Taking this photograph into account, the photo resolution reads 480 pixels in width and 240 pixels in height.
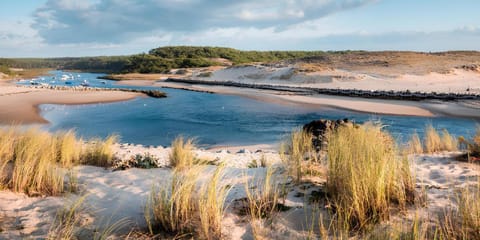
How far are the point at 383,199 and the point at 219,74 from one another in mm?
58474

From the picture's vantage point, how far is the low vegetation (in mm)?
4742

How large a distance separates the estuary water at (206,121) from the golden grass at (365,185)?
847 centimetres

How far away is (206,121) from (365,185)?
56.3ft

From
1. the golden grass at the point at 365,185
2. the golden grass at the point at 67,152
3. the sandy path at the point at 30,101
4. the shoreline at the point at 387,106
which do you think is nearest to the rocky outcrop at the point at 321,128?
the golden grass at the point at 365,185

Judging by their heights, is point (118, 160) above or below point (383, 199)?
below

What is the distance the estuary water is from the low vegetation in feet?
22.9

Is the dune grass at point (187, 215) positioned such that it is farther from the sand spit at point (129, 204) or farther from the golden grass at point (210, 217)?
the sand spit at point (129, 204)

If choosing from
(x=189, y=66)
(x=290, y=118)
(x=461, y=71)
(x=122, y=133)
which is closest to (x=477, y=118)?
(x=290, y=118)

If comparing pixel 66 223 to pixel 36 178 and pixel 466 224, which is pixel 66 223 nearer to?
pixel 36 178

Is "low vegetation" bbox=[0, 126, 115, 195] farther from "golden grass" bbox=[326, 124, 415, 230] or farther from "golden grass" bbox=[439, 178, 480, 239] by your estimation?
"golden grass" bbox=[439, 178, 480, 239]

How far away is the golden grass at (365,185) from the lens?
11.5 feet

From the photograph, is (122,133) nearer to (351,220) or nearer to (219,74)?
(351,220)

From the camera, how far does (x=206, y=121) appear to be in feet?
67.1

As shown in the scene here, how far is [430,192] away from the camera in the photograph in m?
4.41
